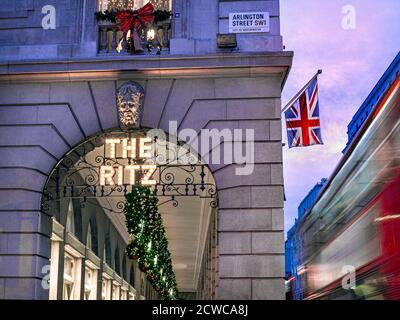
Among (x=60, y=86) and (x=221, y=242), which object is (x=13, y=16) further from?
(x=221, y=242)

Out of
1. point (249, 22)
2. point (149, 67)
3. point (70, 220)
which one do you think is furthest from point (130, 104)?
point (70, 220)

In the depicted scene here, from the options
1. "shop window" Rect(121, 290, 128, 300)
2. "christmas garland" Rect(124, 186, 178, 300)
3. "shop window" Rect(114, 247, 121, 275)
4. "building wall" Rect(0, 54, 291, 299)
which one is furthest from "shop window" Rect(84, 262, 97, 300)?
"building wall" Rect(0, 54, 291, 299)

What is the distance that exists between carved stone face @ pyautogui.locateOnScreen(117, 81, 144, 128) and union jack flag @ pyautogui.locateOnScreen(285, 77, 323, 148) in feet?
10.8

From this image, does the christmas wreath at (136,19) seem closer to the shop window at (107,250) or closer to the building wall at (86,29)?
the building wall at (86,29)

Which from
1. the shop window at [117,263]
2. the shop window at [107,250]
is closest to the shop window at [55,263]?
the shop window at [107,250]

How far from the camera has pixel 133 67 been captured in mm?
15961

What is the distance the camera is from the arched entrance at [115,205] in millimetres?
16062

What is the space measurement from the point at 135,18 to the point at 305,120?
14.3 ft

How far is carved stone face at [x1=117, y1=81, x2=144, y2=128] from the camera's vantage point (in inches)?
626

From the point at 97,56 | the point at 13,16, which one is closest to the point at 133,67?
the point at 97,56

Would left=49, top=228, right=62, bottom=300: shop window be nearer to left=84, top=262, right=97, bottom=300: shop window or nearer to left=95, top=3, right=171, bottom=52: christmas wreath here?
left=84, top=262, right=97, bottom=300: shop window

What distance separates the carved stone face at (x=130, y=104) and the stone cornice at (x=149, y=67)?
32 cm

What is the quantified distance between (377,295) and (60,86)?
9.50m

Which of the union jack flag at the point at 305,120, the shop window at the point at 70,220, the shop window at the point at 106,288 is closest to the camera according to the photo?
the union jack flag at the point at 305,120
